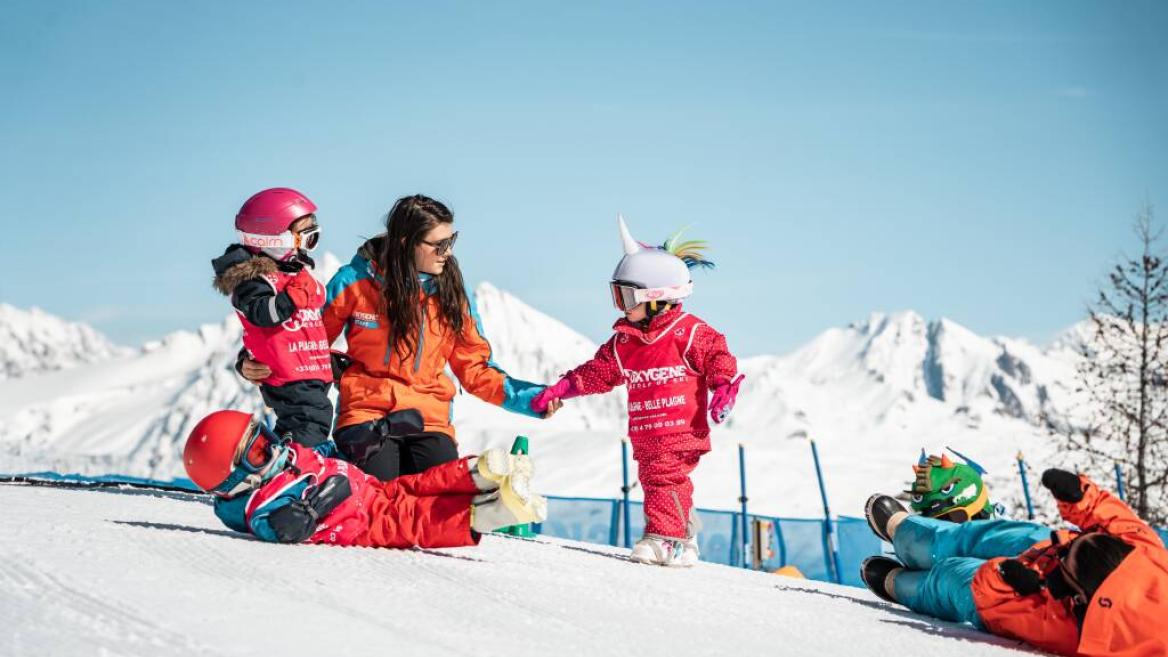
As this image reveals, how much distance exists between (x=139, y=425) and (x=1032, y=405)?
5340 inches

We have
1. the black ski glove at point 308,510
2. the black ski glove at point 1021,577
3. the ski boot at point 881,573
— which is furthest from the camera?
the ski boot at point 881,573

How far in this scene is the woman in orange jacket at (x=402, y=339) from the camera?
471 cm

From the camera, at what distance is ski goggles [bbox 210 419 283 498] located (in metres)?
3.74

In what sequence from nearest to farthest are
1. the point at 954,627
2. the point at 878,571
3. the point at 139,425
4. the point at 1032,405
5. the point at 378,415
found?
1. the point at 954,627
2. the point at 878,571
3. the point at 378,415
4. the point at 139,425
5. the point at 1032,405

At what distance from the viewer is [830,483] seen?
1255 inches

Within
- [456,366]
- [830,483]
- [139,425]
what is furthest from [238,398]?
[456,366]

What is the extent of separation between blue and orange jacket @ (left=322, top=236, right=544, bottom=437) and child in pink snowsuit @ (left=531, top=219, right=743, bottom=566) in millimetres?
405

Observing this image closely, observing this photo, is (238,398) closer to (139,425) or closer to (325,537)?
(139,425)

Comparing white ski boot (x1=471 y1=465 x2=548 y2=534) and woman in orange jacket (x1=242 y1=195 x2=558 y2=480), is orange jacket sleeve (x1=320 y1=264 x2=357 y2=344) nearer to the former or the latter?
woman in orange jacket (x1=242 y1=195 x2=558 y2=480)

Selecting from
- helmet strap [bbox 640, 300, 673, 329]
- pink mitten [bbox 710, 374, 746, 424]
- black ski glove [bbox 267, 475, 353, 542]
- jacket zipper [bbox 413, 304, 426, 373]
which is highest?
helmet strap [bbox 640, 300, 673, 329]

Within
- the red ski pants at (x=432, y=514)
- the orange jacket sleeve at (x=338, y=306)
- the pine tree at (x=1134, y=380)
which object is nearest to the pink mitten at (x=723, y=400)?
the red ski pants at (x=432, y=514)

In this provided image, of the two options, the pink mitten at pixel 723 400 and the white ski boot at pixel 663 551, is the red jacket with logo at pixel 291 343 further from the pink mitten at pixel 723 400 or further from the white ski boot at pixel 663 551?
the pink mitten at pixel 723 400

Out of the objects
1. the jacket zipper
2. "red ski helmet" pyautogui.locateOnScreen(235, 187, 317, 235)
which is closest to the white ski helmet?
the jacket zipper

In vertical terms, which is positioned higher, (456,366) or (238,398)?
(238,398)
